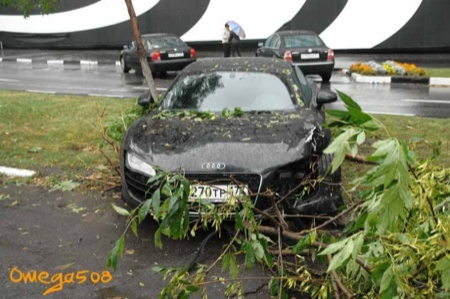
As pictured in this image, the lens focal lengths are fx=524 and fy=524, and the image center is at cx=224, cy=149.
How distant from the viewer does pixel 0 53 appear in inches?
1101

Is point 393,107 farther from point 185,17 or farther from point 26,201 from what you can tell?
point 185,17

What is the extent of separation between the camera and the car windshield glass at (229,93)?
557 centimetres

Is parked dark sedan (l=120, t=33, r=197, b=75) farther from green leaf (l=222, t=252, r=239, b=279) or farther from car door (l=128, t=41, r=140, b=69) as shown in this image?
green leaf (l=222, t=252, r=239, b=279)

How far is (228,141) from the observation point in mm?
4547

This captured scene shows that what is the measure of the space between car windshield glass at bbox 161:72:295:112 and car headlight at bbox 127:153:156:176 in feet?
3.83

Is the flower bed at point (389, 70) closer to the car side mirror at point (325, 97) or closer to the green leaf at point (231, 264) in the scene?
the car side mirror at point (325, 97)

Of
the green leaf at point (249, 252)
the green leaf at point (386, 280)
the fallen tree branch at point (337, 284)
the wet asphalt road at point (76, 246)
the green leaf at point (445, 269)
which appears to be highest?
the green leaf at point (445, 269)

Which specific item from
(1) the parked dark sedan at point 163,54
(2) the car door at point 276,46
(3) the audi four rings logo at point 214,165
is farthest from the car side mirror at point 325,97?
(1) the parked dark sedan at point 163,54

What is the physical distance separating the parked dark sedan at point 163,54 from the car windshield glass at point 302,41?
13.0 feet

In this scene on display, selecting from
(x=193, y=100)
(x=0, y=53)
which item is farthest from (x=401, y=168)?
(x=0, y=53)

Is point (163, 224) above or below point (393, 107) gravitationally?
above

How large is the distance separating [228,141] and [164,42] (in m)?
15.0

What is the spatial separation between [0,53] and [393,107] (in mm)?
23309

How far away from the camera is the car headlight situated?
4502mm
